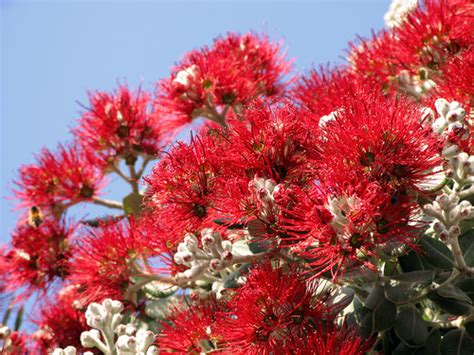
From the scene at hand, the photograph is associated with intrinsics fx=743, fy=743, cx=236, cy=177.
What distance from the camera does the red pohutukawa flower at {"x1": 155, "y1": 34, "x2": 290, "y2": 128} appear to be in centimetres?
227

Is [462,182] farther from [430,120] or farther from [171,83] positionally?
[171,83]

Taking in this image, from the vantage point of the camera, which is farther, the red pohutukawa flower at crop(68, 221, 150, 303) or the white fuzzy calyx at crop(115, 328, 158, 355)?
the red pohutukawa flower at crop(68, 221, 150, 303)

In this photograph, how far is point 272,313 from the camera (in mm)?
1486

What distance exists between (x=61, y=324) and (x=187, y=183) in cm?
94

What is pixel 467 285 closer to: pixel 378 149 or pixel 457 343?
pixel 457 343

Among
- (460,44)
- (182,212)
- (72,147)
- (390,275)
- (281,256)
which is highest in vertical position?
(72,147)

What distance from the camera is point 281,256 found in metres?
1.56

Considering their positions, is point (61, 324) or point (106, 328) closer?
point (106, 328)

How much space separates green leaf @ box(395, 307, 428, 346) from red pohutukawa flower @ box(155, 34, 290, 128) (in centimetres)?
89

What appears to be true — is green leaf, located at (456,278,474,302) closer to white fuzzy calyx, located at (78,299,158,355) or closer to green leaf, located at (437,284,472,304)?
green leaf, located at (437,284,472,304)

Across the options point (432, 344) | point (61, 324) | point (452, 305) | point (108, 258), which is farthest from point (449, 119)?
point (61, 324)

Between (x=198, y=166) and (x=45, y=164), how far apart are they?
1102 mm

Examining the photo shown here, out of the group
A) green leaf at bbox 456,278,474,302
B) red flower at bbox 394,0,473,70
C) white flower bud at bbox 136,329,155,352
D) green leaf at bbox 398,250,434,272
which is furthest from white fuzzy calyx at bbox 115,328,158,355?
red flower at bbox 394,0,473,70

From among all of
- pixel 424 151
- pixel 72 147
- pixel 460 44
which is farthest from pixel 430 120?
pixel 72 147
